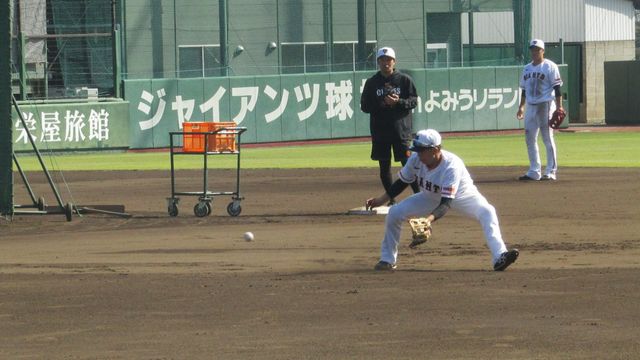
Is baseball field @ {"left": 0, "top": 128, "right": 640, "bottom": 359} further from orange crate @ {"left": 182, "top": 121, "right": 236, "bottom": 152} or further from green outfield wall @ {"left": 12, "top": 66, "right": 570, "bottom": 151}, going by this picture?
green outfield wall @ {"left": 12, "top": 66, "right": 570, "bottom": 151}

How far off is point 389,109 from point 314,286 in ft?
20.1

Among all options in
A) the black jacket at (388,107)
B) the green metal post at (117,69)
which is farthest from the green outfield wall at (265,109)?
the black jacket at (388,107)

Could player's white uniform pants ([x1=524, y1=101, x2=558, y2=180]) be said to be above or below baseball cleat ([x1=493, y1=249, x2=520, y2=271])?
above

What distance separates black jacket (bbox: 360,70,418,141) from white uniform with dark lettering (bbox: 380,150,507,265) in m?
4.76

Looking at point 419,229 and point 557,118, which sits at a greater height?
point 557,118

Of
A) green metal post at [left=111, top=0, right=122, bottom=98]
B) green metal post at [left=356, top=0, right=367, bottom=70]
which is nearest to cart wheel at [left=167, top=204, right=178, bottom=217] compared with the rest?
green metal post at [left=111, top=0, right=122, bottom=98]

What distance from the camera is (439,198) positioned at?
11.8 m

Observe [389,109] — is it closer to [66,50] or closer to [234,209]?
[234,209]

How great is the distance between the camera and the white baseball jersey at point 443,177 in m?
11.5

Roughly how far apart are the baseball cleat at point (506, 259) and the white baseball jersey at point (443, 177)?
629 millimetres

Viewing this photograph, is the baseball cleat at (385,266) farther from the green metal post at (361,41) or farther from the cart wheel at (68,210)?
the green metal post at (361,41)

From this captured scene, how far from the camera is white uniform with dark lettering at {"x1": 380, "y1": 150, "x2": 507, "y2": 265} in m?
11.4

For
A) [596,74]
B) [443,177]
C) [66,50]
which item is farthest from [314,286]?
[596,74]

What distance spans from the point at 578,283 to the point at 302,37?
88.9ft
